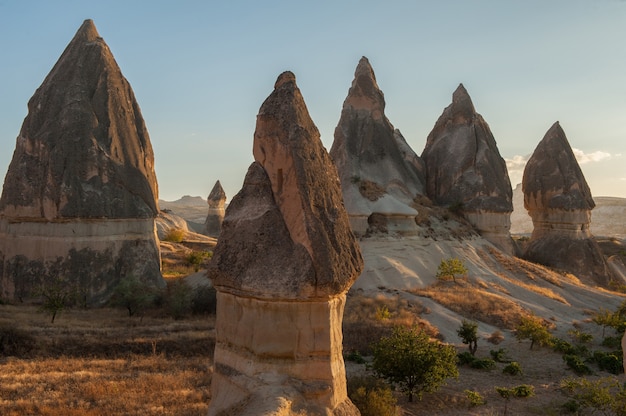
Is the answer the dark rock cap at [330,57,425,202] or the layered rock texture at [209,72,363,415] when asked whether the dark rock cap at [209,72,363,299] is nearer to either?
the layered rock texture at [209,72,363,415]

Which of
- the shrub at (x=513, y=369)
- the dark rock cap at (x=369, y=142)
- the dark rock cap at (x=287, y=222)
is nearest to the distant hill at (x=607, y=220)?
the dark rock cap at (x=369, y=142)

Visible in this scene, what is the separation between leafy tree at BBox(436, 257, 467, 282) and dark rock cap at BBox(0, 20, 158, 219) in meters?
15.3

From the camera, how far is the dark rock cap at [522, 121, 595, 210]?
3622cm

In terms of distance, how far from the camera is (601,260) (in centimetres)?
3528

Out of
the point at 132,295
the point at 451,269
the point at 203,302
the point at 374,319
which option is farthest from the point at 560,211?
the point at 132,295

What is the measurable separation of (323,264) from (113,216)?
19284 mm

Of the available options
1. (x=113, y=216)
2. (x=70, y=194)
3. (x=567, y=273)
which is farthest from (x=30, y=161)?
(x=567, y=273)

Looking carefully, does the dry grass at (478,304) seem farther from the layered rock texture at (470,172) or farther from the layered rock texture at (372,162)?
the layered rock texture at (470,172)

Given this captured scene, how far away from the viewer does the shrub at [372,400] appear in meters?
9.72

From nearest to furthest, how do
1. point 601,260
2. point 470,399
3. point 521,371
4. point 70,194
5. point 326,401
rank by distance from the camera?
point 326,401, point 470,399, point 521,371, point 70,194, point 601,260

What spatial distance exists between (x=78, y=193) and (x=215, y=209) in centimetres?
3953

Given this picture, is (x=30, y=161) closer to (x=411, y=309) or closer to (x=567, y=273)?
(x=411, y=309)

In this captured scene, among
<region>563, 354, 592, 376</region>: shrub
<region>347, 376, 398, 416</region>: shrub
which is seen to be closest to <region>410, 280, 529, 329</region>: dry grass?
<region>563, 354, 592, 376</region>: shrub

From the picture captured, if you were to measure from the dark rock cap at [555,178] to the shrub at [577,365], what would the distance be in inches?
915
